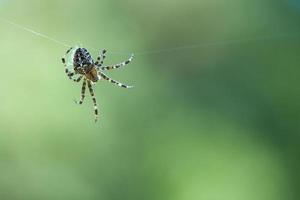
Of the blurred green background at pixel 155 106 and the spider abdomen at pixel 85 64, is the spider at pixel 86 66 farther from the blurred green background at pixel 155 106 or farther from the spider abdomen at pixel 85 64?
the blurred green background at pixel 155 106

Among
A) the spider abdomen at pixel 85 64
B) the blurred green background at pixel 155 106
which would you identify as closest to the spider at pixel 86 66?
the spider abdomen at pixel 85 64

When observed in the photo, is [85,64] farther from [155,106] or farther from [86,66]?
[155,106]

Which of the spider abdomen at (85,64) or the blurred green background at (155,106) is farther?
the blurred green background at (155,106)

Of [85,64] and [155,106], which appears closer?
[85,64]

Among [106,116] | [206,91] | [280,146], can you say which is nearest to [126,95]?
[106,116]

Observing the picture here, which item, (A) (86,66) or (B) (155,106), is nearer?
(A) (86,66)

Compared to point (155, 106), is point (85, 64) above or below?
below

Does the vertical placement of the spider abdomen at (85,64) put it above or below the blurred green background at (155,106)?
below

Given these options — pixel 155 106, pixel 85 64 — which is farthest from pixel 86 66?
pixel 155 106

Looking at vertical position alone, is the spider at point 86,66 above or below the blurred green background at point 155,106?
below
